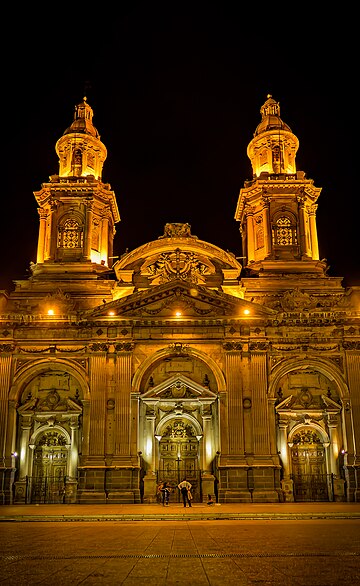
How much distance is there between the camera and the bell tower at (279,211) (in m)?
49.8

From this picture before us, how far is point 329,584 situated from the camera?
30.5ft

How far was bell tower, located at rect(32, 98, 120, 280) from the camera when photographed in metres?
49.6

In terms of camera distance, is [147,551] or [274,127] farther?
[274,127]

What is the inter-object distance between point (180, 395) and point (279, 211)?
1812 cm

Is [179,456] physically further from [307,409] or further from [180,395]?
[307,409]

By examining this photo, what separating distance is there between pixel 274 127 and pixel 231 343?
2226cm

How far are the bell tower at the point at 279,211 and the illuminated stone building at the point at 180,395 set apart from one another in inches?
161

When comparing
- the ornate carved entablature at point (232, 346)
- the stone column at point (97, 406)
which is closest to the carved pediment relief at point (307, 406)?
the ornate carved entablature at point (232, 346)

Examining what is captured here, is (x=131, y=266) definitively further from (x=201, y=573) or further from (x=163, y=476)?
(x=201, y=573)

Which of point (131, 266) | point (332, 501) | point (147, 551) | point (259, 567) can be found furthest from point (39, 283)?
point (259, 567)

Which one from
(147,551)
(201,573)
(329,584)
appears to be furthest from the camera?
(147,551)

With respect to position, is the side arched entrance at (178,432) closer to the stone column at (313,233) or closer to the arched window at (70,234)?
the arched window at (70,234)

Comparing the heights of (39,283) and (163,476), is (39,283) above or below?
above

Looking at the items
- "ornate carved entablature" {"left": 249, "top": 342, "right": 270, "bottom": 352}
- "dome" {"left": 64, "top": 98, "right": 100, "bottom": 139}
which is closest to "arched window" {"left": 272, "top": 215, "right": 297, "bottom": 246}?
"ornate carved entablature" {"left": 249, "top": 342, "right": 270, "bottom": 352}
